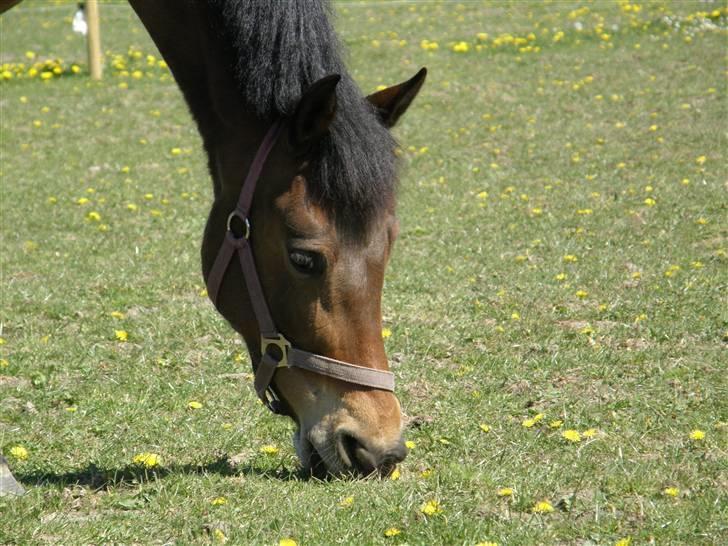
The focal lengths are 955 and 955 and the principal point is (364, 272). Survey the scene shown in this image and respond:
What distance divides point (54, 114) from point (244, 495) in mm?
10734

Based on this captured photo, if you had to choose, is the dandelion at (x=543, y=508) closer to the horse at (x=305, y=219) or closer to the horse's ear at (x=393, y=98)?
the horse at (x=305, y=219)

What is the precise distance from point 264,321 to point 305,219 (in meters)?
0.41

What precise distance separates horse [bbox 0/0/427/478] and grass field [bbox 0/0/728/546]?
1.19ft

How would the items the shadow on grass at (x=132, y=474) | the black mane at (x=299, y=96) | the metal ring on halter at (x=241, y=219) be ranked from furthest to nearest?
the shadow on grass at (x=132, y=474), the metal ring on halter at (x=241, y=219), the black mane at (x=299, y=96)

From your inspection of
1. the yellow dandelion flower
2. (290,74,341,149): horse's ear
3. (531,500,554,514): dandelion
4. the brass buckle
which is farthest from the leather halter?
the yellow dandelion flower

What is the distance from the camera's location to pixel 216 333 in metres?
5.88

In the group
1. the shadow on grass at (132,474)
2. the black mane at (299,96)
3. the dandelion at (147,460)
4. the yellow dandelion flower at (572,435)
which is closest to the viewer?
the black mane at (299,96)

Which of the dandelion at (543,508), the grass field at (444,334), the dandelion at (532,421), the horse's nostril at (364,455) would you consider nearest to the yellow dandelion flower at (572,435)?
the grass field at (444,334)

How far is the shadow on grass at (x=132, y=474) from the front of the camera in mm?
3836

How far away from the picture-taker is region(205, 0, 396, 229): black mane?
3.19 metres

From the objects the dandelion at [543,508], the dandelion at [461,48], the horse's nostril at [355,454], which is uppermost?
the dandelion at [461,48]

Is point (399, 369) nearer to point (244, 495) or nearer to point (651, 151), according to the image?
point (244, 495)

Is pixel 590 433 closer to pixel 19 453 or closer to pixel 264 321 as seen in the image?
pixel 264 321

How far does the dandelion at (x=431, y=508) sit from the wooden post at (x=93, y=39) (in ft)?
42.1
